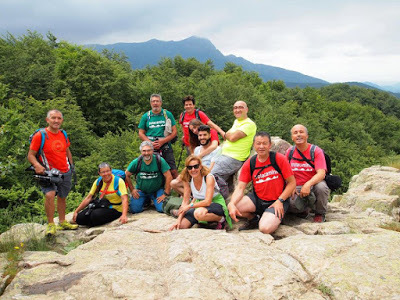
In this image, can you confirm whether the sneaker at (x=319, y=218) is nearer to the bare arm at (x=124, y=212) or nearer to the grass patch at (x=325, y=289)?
the grass patch at (x=325, y=289)

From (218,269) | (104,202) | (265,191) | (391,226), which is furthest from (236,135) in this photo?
(218,269)

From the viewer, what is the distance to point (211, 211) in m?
5.62

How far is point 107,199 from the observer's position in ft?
23.1

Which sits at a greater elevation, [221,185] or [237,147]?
[237,147]

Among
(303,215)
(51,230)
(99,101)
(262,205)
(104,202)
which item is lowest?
(51,230)

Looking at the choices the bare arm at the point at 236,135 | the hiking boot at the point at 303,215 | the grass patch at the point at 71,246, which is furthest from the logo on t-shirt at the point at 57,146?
the hiking boot at the point at 303,215

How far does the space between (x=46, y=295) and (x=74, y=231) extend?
375cm

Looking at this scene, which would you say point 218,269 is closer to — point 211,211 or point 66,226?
point 211,211

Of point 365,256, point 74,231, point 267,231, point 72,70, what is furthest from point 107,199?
point 72,70

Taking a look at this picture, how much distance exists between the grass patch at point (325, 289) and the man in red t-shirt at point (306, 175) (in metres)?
2.35

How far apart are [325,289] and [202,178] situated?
3076 mm

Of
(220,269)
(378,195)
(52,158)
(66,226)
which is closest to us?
(220,269)

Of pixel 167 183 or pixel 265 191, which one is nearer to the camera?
pixel 265 191

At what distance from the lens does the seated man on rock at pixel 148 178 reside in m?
7.18
